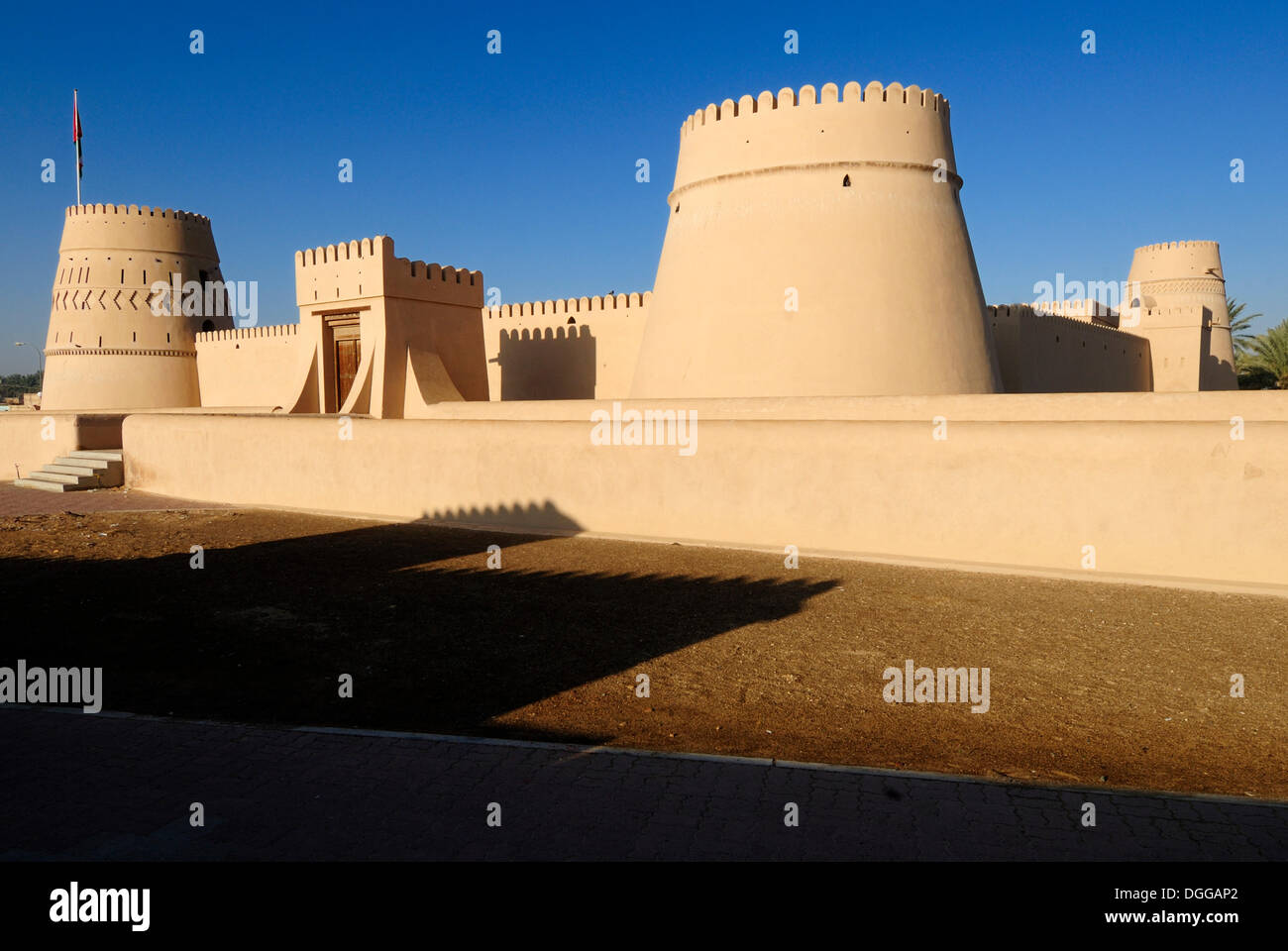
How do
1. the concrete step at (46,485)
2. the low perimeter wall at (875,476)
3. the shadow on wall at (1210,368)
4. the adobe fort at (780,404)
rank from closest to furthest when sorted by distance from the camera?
1. the low perimeter wall at (875,476)
2. the adobe fort at (780,404)
3. the concrete step at (46,485)
4. the shadow on wall at (1210,368)

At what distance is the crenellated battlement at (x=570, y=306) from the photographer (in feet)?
61.5

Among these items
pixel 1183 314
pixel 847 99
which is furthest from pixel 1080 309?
pixel 847 99

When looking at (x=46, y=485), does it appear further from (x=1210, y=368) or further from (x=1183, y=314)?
(x=1210, y=368)

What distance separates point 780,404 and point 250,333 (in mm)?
19142

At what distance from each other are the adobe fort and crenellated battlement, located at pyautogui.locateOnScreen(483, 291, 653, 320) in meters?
0.05

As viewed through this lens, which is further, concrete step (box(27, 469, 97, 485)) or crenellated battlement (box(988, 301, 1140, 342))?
crenellated battlement (box(988, 301, 1140, 342))

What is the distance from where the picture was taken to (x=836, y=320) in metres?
12.9

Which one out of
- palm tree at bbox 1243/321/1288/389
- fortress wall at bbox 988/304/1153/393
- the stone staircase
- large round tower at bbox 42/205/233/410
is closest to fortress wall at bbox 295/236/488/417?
the stone staircase

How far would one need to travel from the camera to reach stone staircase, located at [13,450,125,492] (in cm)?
1519

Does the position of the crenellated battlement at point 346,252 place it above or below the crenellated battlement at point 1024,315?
Result: above

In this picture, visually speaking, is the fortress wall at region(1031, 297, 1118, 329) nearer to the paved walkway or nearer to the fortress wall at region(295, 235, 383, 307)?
the fortress wall at region(295, 235, 383, 307)

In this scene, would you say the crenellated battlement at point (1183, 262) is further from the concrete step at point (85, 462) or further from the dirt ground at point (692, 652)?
the concrete step at point (85, 462)

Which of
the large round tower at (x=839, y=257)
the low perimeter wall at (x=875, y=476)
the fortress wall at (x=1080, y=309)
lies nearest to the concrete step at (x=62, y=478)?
the low perimeter wall at (x=875, y=476)
